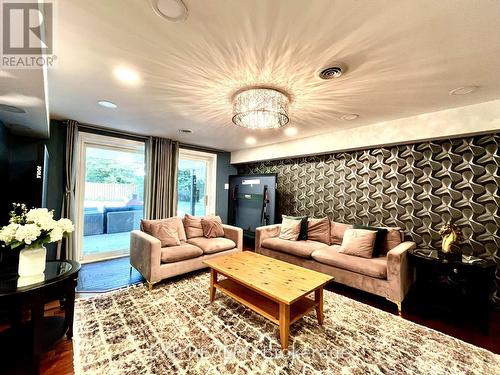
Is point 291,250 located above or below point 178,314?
above

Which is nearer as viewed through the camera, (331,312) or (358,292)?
(331,312)

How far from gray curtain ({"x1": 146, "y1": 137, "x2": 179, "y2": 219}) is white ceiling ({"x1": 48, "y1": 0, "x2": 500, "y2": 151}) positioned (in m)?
1.67

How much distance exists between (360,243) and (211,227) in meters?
2.43

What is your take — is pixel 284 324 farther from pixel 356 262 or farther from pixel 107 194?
pixel 107 194

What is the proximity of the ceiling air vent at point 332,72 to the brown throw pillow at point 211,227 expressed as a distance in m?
2.92

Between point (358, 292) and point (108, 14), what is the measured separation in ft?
12.6

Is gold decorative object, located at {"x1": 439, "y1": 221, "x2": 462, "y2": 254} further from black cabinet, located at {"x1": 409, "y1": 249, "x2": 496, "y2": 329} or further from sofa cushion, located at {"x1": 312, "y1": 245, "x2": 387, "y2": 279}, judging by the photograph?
sofa cushion, located at {"x1": 312, "y1": 245, "x2": 387, "y2": 279}

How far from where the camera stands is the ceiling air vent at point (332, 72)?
5.76 feet

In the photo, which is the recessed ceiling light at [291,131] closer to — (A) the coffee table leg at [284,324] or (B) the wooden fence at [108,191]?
(A) the coffee table leg at [284,324]

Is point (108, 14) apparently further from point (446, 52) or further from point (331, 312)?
point (331, 312)

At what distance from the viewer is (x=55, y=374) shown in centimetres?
150

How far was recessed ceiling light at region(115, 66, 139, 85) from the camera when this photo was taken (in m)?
1.91

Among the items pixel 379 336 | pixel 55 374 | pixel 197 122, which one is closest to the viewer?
pixel 55 374

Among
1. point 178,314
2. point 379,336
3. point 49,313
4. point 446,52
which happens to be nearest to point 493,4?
point 446,52
